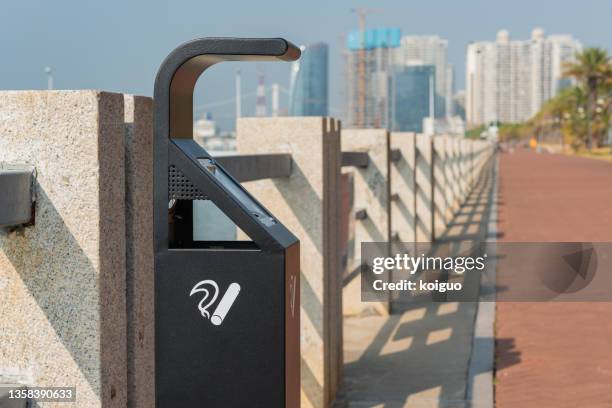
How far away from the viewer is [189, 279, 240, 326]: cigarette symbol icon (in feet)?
8.61

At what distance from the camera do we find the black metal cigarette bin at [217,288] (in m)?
2.62

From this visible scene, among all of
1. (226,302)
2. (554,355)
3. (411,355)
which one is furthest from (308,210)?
(226,302)

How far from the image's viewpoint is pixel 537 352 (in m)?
7.61

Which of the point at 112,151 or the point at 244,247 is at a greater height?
the point at 112,151

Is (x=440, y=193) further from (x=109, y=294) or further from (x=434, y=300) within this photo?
(x=109, y=294)

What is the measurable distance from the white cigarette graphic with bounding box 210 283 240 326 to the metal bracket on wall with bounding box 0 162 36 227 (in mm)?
531

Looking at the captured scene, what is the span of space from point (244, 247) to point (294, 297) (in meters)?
0.19

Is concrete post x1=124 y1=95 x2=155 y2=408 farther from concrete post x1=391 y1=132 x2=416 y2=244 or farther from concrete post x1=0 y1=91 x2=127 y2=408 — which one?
concrete post x1=391 y1=132 x2=416 y2=244

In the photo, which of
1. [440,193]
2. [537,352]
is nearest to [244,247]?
[537,352]

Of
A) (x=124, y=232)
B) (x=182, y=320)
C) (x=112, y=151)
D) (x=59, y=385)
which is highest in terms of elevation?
(x=112, y=151)

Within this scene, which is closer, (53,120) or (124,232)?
(53,120)

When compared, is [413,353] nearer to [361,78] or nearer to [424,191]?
[424,191]

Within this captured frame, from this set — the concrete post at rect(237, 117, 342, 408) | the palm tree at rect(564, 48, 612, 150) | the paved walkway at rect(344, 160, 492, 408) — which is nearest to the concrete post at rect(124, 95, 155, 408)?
the concrete post at rect(237, 117, 342, 408)

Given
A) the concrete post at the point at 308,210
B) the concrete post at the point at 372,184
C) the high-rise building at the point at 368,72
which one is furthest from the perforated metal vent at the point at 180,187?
the high-rise building at the point at 368,72
